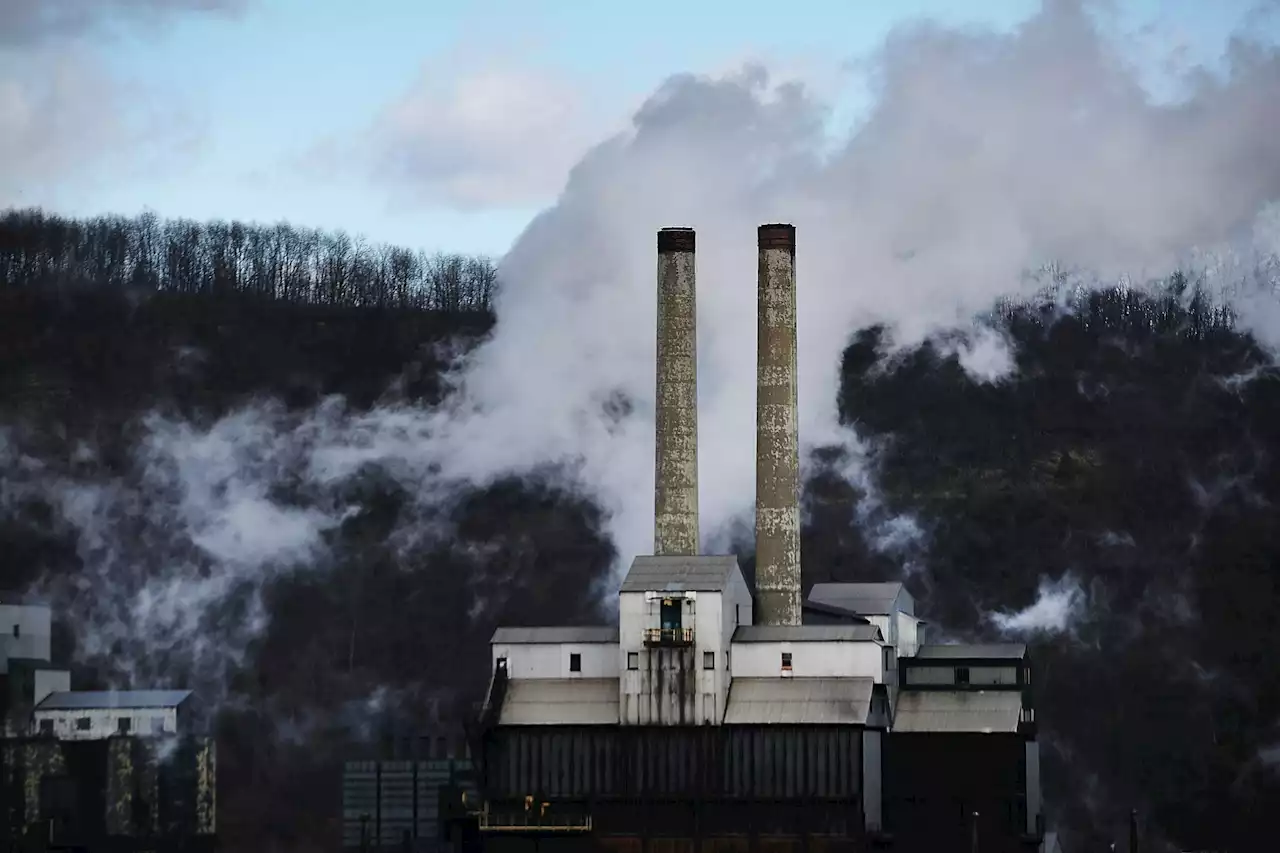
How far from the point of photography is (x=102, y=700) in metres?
66.6

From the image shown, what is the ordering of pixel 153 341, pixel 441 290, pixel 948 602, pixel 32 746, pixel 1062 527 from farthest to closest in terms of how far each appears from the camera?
pixel 441 290, pixel 153 341, pixel 1062 527, pixel 948 602, pixel 32 746

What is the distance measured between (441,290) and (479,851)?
2079 inches

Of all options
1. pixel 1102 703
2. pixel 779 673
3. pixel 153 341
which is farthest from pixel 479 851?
pixel 153 341

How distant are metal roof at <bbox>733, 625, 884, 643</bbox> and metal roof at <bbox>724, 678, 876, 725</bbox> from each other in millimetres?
1083

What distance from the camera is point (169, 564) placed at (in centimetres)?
7981

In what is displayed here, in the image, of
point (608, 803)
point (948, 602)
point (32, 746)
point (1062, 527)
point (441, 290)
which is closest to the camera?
point (608, 803)

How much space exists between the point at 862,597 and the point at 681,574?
26.8ft

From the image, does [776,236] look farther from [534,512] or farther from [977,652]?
[534,512]

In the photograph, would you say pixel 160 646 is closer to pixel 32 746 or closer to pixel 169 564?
pixel 169 564

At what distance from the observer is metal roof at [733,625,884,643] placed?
5866cm

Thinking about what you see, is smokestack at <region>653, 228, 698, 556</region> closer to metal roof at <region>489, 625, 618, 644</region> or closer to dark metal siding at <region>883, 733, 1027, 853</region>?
metal roof at <region>489, 625, 618, 644</region>

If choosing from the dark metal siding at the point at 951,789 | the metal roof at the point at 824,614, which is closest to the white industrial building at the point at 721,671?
the dark metal siding at the point at 951,789

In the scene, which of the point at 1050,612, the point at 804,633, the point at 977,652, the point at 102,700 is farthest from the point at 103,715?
the point at 1050,612

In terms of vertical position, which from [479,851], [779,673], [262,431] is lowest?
[479,851]
